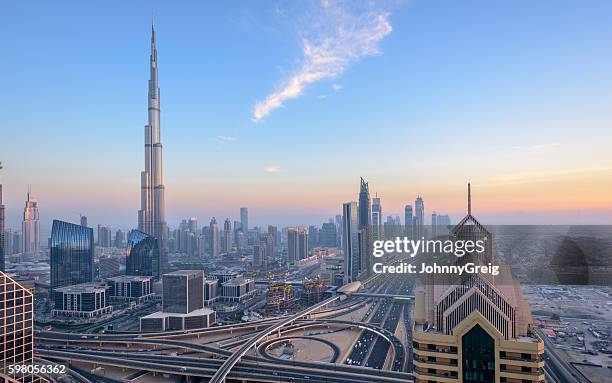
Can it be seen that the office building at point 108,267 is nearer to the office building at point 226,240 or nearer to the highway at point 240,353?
the office building at point 226,240

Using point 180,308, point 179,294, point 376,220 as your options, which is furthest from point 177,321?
point 376,220

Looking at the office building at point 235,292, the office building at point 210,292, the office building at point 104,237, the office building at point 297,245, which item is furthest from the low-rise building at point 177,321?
the office building at point 104,237

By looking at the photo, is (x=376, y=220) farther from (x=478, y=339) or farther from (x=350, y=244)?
(x=478, y=339)

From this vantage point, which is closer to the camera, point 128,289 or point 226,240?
point 128,289

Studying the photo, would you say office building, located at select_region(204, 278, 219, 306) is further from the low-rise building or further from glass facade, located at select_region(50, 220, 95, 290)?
glass facade, located at select_region(50, 220, 95, 290)

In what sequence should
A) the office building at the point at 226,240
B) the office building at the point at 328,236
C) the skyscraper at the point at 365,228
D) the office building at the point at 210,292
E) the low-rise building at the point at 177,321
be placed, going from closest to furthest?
the low-rise building at the point at 177,321, the office building at the point at 210,292, the skyscraper at the point at 365,228, the office building at the point at 226,240, the office building at the point at 328,236

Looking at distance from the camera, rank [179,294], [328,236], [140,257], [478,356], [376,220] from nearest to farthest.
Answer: [478,356], [179,294], [140,257], [376,220], [328,236]
